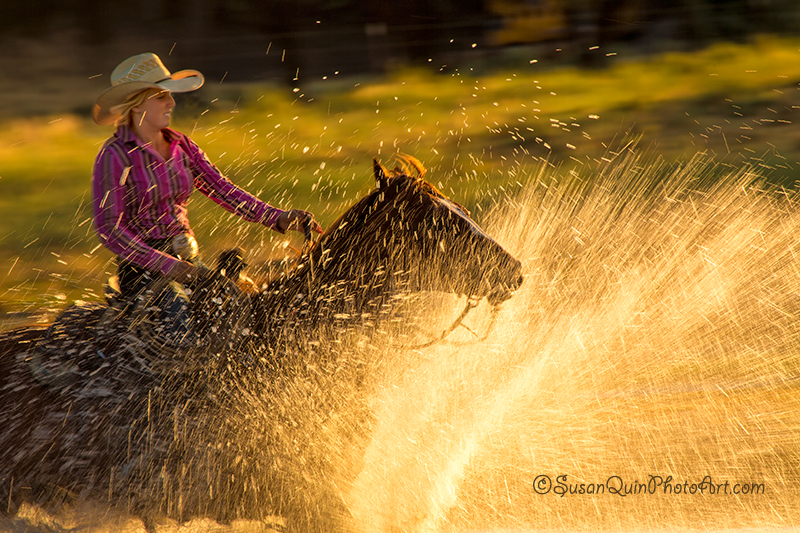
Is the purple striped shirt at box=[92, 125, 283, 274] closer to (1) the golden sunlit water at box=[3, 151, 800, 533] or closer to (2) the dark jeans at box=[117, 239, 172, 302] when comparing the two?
(2) the dark jeans at box=[117, 239, 172, 302]

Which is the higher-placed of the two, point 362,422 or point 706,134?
point 362,422

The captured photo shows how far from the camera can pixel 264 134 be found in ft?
21.2

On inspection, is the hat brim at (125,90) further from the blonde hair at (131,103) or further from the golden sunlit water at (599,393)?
the golden sunlit water at (599,393)

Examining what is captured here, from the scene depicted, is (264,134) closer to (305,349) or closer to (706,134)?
(706,134)

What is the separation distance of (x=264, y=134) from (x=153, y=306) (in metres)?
4.90

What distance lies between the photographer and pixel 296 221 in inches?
78.3

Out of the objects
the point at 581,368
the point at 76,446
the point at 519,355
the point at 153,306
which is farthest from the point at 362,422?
the point at 581,368

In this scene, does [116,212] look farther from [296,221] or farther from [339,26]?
[339,26]

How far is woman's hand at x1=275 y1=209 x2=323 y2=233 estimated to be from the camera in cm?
198

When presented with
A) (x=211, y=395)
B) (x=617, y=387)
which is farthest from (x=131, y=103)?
(x=617, y=387)

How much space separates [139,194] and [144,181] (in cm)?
4

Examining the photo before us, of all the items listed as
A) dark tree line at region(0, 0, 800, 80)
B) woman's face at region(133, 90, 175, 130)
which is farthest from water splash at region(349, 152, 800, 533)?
dark tree line at region(0, 0, 800, 80)

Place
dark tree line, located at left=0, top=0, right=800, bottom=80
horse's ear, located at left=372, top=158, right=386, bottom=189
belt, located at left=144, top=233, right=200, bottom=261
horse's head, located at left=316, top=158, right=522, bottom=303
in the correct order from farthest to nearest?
1. dark tree line, located at left=0, top=0, right=800, bottom=80
2. belt, located at left=144, top=233, right=200, bottom=261
3. horse's ear, located at left=372, top=158, right=386, bottom=189
4. horse's head, located at left=316, top=158, right=522, bottom=303

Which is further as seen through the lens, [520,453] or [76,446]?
[520,453]
